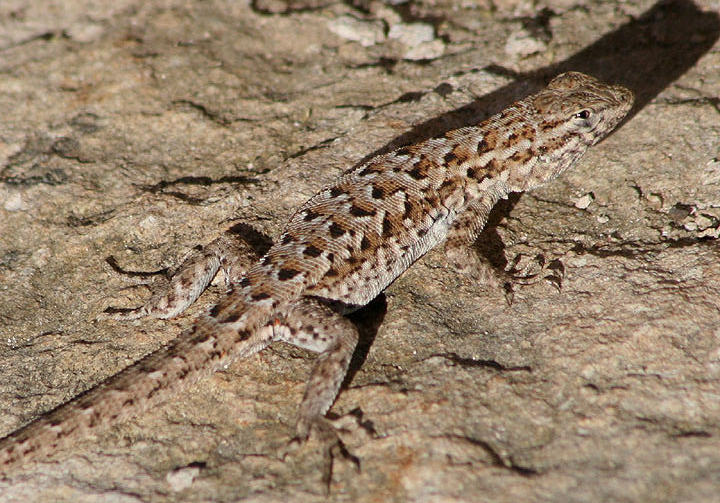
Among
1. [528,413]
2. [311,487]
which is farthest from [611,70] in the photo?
[311,487]

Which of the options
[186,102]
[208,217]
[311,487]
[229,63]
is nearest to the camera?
[311,487]

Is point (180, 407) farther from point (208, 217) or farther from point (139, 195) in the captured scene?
point (139, 195)

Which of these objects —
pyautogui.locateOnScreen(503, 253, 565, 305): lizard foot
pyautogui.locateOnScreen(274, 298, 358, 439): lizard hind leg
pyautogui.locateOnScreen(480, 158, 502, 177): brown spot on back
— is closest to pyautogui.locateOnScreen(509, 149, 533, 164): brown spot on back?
pyautogui.locateOnScreen(480, 158, 502, 177): brown spot on back

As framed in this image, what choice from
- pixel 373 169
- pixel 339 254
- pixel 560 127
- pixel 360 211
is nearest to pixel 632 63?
pixel 560 127

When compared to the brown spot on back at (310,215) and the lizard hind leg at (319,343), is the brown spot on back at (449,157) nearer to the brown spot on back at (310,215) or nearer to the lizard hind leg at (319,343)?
the brown spot on back at (310,215)

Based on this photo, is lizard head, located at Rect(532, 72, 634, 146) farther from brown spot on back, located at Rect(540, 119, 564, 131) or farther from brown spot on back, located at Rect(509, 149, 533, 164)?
brown spot on back, located at Rect(509, 149, 533, 164)

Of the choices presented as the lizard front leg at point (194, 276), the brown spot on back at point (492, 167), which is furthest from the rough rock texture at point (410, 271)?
the brown spot on back at point (492, 167)

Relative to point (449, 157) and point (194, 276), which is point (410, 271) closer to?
point (449, 157)
